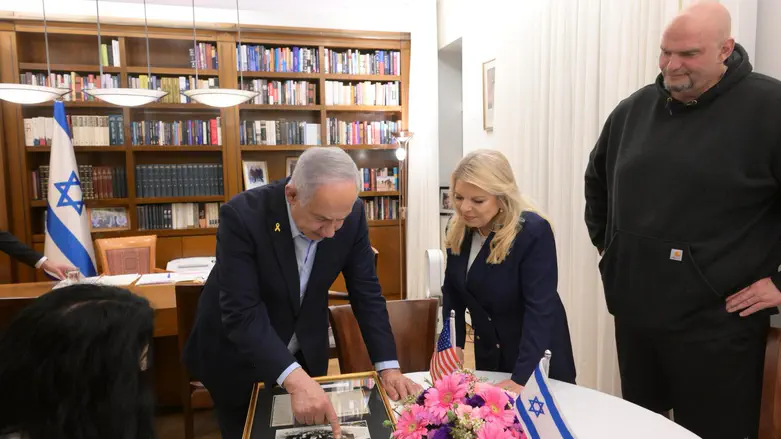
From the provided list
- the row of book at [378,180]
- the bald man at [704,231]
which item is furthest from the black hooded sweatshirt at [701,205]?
the row of book at [378,180]

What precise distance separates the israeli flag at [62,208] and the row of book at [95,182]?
0.39m

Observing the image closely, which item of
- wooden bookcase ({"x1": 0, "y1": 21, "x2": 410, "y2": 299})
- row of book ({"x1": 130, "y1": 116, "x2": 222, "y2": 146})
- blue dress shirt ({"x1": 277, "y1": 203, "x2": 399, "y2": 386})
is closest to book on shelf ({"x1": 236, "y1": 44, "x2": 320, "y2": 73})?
wooden bookcase ({"x1": 0, "y1": 21, "x2": 410, "y2": 299})

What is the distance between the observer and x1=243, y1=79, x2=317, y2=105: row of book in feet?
16.7

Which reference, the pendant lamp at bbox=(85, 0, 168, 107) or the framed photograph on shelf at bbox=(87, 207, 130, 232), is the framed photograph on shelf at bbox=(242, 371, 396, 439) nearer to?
the pendant lamp at bbox=(85, 0, 168, 107)

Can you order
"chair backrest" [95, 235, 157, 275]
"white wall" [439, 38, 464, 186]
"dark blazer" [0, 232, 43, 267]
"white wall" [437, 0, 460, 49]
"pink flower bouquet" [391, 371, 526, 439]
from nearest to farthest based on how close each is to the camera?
1. "pink flower bouquet" [391, 371, 526, 439]
2. "dark blazer" [0, 232, 43, 267]
3. "chair backrest" [95, 235, 157, 275]
4. "white wall" [437, 0, 460, 49]
5. "white wall" [439, 38, 464, 186]

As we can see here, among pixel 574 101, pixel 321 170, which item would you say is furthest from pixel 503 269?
pixel 574 101

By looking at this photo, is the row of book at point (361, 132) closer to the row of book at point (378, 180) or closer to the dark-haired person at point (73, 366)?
the row of book at point (378, 180)

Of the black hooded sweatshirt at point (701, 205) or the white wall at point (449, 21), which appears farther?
the white wall at point (449, 21)

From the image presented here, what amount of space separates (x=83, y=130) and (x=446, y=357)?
4619 mm

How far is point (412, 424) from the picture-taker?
0.92 meters

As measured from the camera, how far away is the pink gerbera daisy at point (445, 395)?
91cm

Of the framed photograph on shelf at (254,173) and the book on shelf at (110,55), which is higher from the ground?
the book on shelf at (110,55)

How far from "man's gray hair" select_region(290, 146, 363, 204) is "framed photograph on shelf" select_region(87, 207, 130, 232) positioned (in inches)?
166

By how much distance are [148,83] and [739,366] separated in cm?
479
